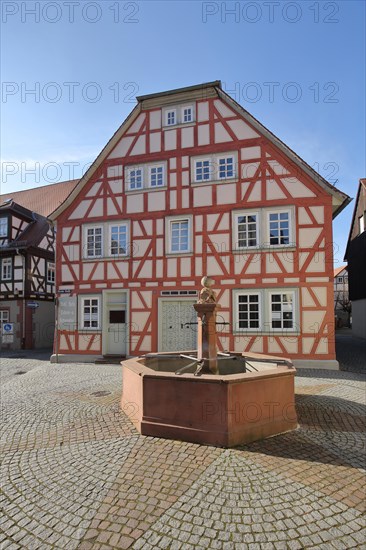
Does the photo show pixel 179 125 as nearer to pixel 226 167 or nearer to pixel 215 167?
pixel 215 167

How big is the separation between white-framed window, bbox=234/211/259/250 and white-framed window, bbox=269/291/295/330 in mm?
2024

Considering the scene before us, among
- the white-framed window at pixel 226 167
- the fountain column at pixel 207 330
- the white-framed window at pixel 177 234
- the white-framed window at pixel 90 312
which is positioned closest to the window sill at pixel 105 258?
the white-framed window at pixel 90 312

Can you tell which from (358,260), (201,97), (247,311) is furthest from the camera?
(358,260)

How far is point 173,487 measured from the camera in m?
3.66

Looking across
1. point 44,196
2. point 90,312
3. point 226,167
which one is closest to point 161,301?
point 90,312

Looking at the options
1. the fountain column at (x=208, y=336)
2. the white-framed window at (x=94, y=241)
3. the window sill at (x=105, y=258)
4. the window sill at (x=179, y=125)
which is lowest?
the fountain column at (x=208, y=336)

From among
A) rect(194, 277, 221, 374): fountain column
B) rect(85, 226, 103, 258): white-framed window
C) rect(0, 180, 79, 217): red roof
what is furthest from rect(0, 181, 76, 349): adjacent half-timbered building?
rect(194, 277, 221, 374): fountain column

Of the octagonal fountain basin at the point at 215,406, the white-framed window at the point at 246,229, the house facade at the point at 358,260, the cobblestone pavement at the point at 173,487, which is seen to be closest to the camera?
the cobblestone pavement at the point at 173,487

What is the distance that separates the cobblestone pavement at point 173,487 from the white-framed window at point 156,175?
32.8 feet

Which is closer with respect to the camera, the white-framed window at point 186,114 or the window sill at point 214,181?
the window sill at point 214,181

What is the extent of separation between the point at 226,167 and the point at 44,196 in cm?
1749

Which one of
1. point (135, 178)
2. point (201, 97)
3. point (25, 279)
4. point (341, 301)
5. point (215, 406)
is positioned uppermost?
point (201, 97)

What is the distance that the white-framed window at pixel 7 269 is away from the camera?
2083 cm

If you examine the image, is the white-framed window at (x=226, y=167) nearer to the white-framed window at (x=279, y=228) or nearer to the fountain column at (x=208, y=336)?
the white-framed window at (x=279, y=228)
